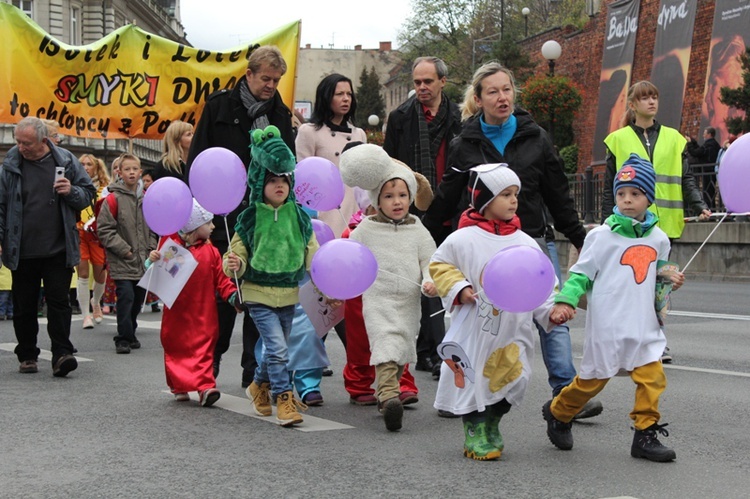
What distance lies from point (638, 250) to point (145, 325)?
29.3ft

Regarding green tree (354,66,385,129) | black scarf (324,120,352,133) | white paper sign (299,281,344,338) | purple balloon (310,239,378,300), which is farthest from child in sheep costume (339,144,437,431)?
green tree (354,66,385,129)

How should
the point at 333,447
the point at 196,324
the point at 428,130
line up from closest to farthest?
1. the point at 333,447
2. the point at 196,324
3. the point at 428,130

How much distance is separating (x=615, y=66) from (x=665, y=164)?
31.1 m

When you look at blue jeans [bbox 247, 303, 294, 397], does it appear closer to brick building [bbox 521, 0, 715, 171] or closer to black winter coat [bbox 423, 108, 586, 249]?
black winter coat [bbox 423, 108, 586, 249]

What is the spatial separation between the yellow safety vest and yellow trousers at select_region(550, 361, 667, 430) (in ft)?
12.6

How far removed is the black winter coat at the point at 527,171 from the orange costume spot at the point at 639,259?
1.10m

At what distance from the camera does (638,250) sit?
5.90 m

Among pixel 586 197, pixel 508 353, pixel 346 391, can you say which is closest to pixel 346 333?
pixel 346 391

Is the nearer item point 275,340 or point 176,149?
point 275,340

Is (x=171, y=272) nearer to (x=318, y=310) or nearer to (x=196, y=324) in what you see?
(x=196, y=324)

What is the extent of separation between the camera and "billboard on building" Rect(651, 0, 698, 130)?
33.6 metres

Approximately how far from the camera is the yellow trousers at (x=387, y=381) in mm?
6660

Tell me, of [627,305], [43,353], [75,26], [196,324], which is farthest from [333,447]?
[75,26]

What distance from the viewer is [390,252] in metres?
7.12
